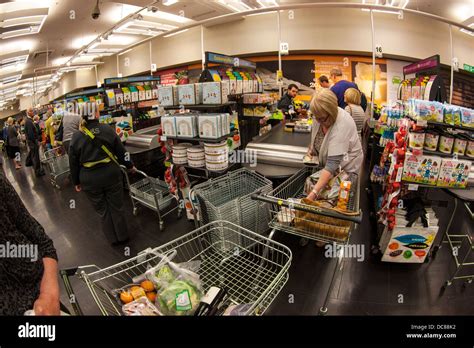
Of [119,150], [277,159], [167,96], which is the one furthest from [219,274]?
[167,96]

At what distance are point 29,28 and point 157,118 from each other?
424 centimetres

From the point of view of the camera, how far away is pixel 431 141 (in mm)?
2539

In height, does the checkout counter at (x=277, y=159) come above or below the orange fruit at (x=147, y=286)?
above

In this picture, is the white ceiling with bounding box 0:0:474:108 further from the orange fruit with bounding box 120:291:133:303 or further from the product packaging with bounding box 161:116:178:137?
the orange fruit with bounding box 120:291:133:303

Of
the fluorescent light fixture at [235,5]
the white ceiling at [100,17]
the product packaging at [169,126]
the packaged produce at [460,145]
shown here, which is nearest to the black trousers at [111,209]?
the product packaging at [169,126]

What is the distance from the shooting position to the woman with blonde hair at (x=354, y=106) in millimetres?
4316

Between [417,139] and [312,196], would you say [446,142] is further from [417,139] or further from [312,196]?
[312,196]

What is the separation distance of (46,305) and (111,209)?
2549mm

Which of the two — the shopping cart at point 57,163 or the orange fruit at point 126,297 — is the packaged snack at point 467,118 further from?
the shopping cart at point 57,163

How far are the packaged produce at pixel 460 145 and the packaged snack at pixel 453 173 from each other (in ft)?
0.35

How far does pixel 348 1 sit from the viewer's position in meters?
7.33

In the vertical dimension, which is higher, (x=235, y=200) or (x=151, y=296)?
(x=235, y=200)
